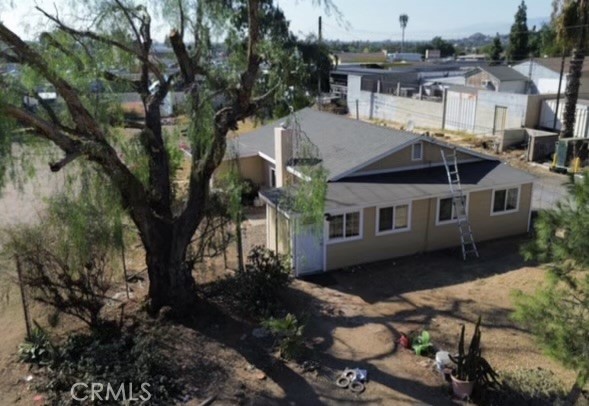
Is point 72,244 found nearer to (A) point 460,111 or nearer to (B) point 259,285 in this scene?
(B) point 259,285

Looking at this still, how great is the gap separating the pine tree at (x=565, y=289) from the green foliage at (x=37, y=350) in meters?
8.92

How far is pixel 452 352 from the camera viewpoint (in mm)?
11117

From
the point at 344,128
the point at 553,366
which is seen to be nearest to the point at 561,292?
the point at 553,366

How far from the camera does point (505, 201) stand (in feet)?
57.7

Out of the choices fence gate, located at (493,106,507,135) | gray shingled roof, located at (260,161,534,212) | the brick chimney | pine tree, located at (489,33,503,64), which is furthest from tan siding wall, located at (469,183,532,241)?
pine tree, located at (489,33,503,64)

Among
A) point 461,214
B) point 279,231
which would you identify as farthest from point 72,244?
point 461,214

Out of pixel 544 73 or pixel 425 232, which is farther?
pixel 544 73

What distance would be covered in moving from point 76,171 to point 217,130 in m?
3.07

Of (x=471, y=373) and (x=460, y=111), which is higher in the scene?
(x=460, y=111)

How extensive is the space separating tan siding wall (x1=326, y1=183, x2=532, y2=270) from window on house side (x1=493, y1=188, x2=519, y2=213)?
0.22 meters

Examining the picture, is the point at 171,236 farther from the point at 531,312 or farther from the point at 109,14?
the point at 531,312

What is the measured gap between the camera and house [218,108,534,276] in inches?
597

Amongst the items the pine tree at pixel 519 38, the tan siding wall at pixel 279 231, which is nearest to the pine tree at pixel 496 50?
the pine tree at pixel 519 38

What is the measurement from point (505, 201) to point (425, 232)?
3299 mm
